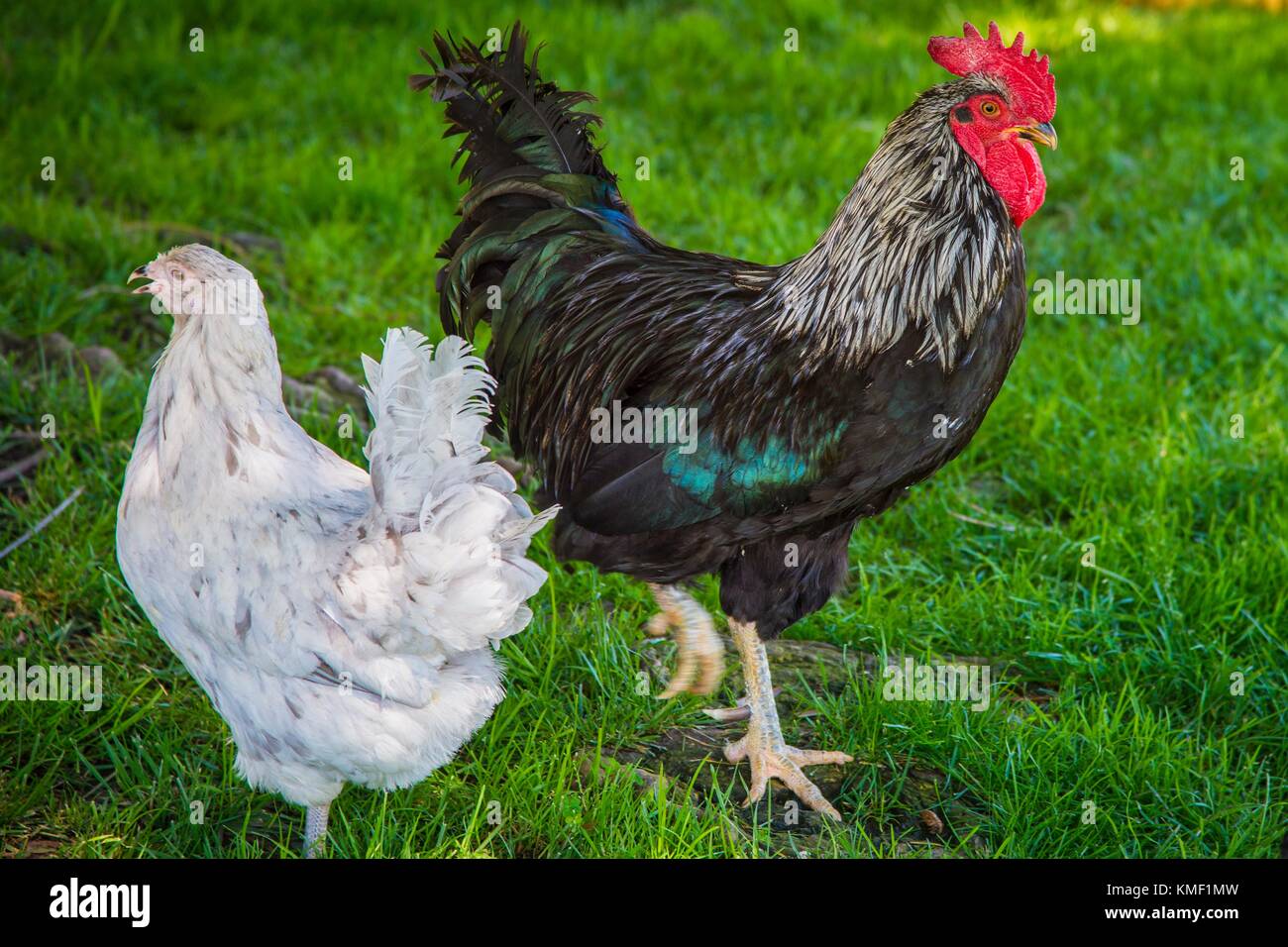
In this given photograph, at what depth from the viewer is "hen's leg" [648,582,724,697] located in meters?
4.15

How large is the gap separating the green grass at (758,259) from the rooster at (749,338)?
1.93 feet

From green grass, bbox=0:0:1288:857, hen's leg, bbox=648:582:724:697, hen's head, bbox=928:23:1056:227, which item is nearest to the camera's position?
hen's head, bbox=928:23:1056:227

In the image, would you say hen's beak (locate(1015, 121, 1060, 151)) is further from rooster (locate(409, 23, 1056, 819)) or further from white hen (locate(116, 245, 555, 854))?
white hen (locate(116, 245, 555, 854))

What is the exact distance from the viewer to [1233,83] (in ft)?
29.1

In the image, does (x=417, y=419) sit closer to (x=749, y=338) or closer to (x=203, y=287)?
(x=203, y=287)

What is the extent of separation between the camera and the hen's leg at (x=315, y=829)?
346 centimetres

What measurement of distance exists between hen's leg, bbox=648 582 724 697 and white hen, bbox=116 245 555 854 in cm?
97

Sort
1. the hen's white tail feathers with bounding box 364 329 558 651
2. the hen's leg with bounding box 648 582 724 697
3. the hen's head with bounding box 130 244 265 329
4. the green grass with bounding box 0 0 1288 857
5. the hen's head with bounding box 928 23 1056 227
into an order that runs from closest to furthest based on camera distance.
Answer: the hen's white tail feathers with bounding box 364 329 558 651
the hen's head with bounding box 130 244 265 329
the hen's head with bounding box 928 23 1056 227
the green grass with bounding box 0 0 1288 857
the hen's leg with bounding box 648 582 724 697

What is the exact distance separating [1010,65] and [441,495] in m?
1.87

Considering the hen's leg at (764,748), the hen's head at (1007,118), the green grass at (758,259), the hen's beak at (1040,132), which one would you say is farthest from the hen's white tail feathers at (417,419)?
the hen's beak at (1040,132)

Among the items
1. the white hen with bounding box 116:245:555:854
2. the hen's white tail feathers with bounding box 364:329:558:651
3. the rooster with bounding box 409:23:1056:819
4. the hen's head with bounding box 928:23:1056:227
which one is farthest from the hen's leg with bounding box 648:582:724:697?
the hen's head with bounding box 928:23:1056:227

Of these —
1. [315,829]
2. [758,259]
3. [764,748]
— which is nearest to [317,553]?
[315,829]

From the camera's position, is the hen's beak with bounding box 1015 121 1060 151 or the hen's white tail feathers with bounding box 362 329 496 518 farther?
the hen's beak with bounding box 1015 121 1060 151
